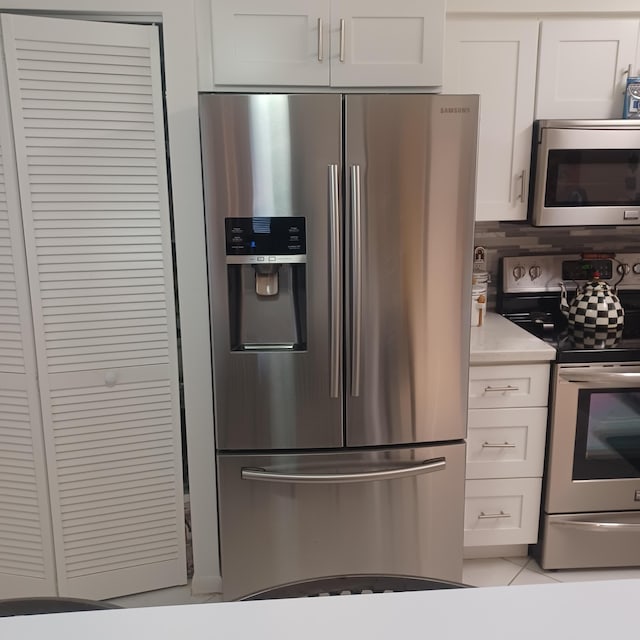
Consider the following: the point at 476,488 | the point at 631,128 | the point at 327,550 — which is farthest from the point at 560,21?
the point at 327,550

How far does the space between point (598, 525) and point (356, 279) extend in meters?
1.41

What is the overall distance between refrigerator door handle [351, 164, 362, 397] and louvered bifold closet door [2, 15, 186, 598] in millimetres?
653

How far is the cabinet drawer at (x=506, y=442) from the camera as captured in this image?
90.0 inches

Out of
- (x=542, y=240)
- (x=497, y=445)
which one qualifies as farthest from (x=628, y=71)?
(x=497, y=445)

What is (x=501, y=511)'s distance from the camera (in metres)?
2.38

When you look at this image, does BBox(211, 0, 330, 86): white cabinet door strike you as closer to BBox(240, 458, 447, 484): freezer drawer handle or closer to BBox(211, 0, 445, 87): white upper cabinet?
BBox(211, 0, 445, 87): white upper cabinet

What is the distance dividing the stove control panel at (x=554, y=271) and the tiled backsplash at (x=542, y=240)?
0.05 meters

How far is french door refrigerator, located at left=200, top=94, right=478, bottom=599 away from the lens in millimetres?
1812

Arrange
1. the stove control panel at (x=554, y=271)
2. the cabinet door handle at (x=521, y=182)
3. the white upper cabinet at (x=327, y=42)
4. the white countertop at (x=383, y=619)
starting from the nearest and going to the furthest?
the white countertop at (x=383, y=619), the white upper cabinet at (x=327, y=42), the cabinet door handle at (x=521, y=182), the stove control panel at (x=554, y=271)

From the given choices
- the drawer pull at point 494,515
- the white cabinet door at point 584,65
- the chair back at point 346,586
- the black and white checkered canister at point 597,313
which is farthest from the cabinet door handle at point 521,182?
the chair back at point 346,586

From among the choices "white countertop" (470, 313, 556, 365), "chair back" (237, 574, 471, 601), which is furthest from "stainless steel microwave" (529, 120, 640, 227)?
"chair back" (237, 574, 471, 601)

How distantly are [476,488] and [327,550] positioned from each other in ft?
2.21

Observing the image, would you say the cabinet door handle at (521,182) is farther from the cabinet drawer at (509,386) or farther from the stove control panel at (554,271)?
the cabinet drawer at (509,386)

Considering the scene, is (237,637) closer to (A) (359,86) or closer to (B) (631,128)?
(A) (359,86)
